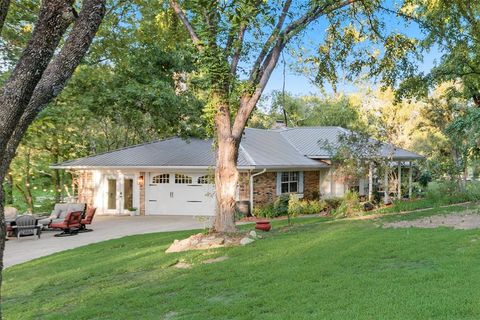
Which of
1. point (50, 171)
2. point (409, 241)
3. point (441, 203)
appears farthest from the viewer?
point (50, 171)

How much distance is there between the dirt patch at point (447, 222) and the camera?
11200mm

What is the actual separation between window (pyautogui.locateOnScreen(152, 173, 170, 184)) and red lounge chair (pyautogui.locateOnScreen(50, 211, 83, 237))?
6208 millimetres

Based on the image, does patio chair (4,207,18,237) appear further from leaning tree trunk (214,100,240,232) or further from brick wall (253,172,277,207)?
brick wall (253,172,277,207)

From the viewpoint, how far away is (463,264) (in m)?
6.93

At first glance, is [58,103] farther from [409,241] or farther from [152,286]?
[409,241]

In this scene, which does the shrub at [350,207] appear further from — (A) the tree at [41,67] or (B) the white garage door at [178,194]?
(A) the tree at [41,67]

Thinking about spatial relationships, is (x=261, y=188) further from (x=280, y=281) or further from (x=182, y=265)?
(x=280, y=281)

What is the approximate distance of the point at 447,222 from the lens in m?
12.0

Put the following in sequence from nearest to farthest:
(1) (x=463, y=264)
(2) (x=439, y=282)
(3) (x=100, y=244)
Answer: (2) (x=439, y=282), (1) (x=463, y=264), (3) (x=100, y=244)

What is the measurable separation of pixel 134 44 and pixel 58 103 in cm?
434

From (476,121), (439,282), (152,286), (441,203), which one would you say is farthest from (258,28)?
(441,203)

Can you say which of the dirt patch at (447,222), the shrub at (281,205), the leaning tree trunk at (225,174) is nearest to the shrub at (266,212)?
the shrub at (281,205)

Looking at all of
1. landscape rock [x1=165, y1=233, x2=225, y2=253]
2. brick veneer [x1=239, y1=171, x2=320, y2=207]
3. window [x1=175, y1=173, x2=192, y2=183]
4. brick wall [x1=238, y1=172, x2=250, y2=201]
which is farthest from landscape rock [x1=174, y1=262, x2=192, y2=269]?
window [x1=175, y1=173, x2=192, y2=183]

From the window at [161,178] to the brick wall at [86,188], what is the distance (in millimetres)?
3682
